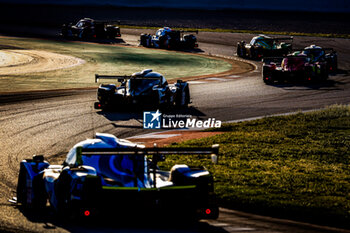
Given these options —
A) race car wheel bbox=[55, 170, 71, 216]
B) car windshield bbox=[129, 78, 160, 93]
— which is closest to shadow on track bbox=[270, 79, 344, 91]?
car windshield bbox=[129, 78, 160, 93]

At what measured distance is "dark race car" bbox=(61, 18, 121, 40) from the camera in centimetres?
5284

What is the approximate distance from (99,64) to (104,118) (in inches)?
683

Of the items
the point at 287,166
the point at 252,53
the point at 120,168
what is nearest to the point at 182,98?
the point at 287,166

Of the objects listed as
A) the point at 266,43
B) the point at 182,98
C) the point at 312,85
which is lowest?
the point at 312,85

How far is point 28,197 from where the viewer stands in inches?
420

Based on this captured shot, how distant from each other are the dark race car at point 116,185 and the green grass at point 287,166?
2025 millimetres

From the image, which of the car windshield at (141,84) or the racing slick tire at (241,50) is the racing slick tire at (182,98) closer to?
the car windshield at (141,84)

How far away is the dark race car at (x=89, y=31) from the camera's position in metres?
52.8

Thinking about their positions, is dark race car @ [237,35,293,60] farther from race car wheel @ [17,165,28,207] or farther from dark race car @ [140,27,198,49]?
race car wheel @ [17,165,28,207]

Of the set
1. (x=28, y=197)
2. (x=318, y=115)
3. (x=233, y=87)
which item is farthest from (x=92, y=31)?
(x=28, y=197)

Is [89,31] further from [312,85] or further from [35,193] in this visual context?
[35,193]

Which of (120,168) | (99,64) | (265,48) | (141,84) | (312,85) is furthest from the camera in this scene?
(265,48)

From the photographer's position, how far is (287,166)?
14531mm

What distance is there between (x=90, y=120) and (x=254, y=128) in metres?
5.90
